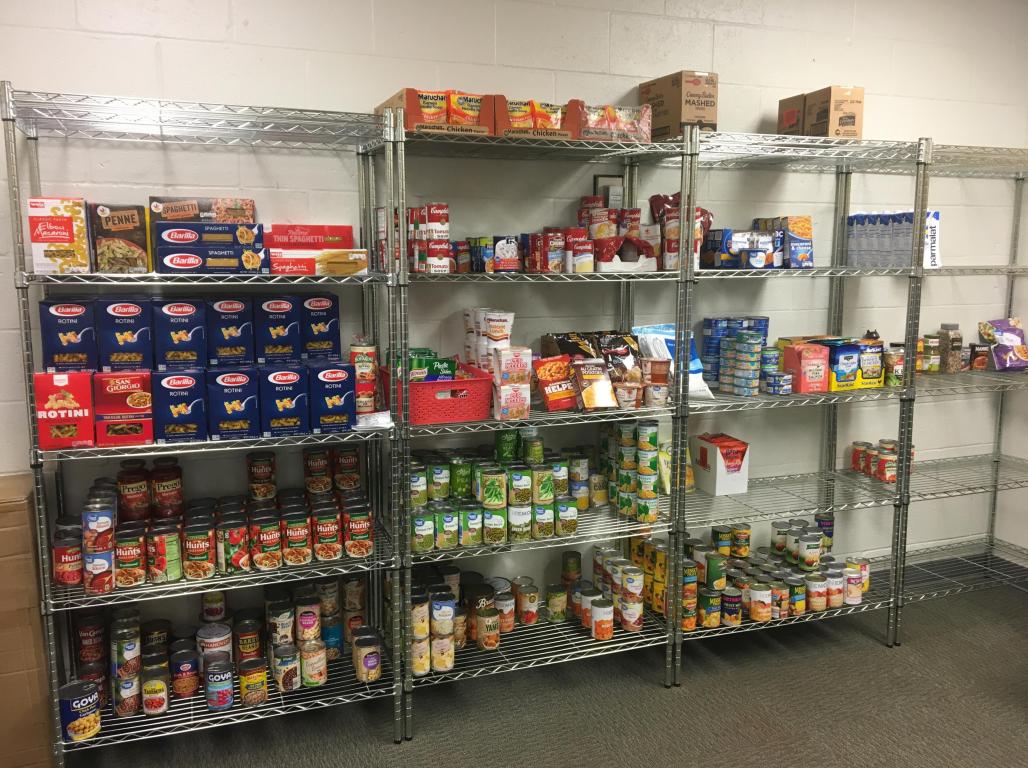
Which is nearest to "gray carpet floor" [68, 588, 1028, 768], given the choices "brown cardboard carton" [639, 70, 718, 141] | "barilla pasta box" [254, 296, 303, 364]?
"barilla pasta box" [254, 296, 303, 364]

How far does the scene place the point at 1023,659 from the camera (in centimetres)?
344

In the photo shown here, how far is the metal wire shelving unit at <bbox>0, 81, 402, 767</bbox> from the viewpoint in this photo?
97.0 inches

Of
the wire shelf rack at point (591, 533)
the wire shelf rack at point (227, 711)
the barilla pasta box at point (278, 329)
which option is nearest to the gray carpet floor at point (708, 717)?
the wire shelf rack at point (227, 711)

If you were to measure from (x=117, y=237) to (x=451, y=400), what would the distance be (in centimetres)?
117

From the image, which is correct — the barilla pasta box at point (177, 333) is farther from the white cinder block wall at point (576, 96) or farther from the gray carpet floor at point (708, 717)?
the gray carpet floor at point (708, 717)

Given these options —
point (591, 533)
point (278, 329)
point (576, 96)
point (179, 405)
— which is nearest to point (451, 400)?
point (278, 329)

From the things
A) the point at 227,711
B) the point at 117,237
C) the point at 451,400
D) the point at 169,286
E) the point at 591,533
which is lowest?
the point at 227,711

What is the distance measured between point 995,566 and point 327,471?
3582 mm

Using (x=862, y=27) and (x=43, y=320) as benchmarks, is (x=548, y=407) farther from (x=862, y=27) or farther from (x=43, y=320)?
(x=862, y=27)

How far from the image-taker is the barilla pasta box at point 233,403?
2.59 meters

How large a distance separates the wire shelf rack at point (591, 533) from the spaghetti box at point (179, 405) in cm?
88

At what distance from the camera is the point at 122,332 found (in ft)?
8.39

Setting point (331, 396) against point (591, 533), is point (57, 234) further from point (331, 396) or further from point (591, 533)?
point (591, 533)

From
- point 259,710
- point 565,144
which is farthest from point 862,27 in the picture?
point 259,710
